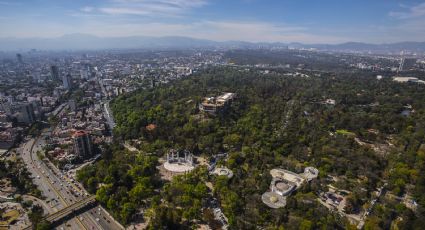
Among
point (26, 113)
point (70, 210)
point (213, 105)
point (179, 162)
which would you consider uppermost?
point (213, 105)

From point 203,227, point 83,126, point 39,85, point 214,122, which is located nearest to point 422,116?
point 214,122

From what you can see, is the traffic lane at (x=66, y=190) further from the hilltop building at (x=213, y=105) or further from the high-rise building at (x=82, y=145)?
the hilltop building at (x=213, y=105)

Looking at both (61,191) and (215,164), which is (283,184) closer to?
(215,164)

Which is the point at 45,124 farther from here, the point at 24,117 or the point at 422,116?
the point at 422,116

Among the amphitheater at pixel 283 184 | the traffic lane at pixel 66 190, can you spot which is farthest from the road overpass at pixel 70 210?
the amphitheater at pixel 283 184

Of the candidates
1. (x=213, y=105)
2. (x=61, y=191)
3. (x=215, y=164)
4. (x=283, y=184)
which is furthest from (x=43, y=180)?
(x=213, y=105)
